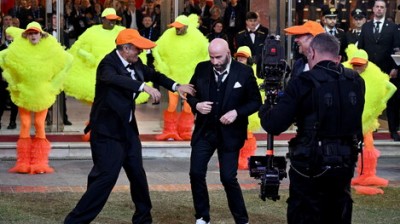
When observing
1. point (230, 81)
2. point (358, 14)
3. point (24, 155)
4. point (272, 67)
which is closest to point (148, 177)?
point (24, 155)

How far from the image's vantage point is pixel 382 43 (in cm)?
1755

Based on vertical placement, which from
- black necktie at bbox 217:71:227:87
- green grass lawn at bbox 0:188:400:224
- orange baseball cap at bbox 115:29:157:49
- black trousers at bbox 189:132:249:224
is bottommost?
green grass lawn at bbox 0:188:400:224

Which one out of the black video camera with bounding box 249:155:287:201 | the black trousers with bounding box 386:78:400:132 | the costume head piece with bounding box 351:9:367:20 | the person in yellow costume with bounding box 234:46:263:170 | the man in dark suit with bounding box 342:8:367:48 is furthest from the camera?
the costume head piece with bounding box 351:9:367:20

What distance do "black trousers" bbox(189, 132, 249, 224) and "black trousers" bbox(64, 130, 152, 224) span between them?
54 centimetres

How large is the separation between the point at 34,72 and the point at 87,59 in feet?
5.28

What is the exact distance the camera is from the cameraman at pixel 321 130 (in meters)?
8.49

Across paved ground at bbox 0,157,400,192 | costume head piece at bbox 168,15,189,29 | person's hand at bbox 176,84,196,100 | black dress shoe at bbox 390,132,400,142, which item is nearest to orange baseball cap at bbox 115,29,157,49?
person's hand at bbox 176,84,196,100

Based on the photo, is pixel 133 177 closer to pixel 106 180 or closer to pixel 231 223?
pixel 106 180

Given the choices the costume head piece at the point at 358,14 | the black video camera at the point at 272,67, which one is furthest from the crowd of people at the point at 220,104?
the costume head piece at the point at 358,14

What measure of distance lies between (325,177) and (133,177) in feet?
9.07

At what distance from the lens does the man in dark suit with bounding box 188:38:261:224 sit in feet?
35.5

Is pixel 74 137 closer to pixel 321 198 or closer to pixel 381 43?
pixel 381 43

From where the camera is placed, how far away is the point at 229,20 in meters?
18.9

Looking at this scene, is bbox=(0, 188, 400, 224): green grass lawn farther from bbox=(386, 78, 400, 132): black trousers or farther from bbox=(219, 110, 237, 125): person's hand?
bbox=(386, 78, 400, 132): black trousers
